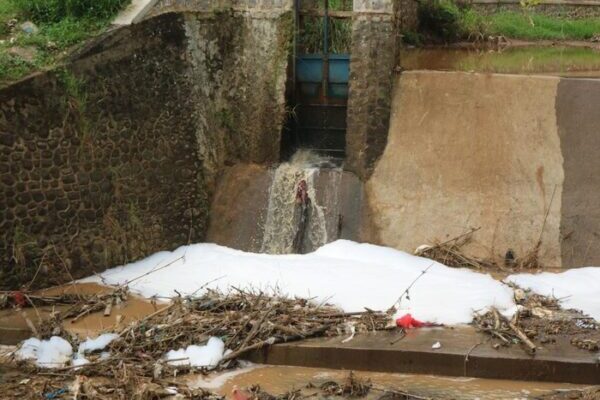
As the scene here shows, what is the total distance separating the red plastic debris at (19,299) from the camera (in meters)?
10.8

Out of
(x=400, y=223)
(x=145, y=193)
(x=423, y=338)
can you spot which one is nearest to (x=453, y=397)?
(x=423, y=338)

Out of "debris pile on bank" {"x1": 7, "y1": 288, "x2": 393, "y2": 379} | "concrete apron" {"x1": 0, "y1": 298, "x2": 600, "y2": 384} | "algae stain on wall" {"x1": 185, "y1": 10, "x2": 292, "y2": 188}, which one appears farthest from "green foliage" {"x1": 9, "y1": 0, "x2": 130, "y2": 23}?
"concrete apron" {"x1": 0, "y1": 298, "x2": 600, "y2": 384}

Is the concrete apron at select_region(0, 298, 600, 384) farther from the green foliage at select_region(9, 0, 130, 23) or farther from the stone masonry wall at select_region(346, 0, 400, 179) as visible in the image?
the green foliage at select_region(9, 0, 130, 23)

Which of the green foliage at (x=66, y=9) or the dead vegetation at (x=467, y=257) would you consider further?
the green foliage at (x=66, y=9)

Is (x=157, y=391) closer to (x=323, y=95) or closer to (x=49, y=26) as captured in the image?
(x=49, y=26)

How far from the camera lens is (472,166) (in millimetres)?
12758

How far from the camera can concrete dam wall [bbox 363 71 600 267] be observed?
12211mm

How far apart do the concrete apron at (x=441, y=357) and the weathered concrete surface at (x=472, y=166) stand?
2.90m

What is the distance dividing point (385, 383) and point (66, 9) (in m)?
6.98

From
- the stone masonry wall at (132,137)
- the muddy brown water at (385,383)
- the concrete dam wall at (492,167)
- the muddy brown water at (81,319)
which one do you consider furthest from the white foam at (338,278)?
the muddy brown water at (385,383)

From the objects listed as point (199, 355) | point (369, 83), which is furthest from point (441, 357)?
point (369, 83)

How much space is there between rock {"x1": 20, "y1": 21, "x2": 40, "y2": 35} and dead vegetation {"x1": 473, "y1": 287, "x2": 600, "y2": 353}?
6935 millimetres

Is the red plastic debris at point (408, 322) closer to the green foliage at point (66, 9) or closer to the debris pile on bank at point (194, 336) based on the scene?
the debris pile on bank at point (194, 336)

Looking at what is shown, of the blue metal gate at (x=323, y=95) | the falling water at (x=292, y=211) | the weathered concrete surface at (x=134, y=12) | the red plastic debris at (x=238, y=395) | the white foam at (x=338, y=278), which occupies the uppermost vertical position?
the weathered concrete surface at (x=134, y=12)
